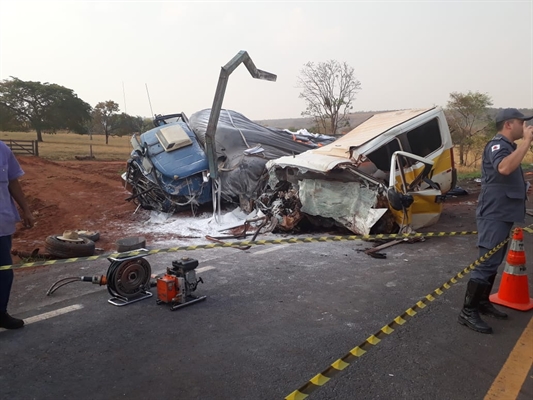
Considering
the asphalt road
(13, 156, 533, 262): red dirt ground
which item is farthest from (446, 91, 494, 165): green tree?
the asphalt road

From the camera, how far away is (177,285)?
400cm

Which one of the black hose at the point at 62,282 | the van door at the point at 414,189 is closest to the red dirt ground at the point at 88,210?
the van door at the point at 414,189

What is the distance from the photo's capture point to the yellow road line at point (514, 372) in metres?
2.57

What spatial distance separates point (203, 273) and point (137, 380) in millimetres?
Result: 2289

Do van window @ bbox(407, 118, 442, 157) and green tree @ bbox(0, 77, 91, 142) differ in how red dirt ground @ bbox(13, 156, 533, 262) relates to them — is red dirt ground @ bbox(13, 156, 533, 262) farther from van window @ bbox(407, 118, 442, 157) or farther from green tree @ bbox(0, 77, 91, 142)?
green tree @ bbox(0, 77, 91, 142)

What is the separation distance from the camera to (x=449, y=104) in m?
28.1

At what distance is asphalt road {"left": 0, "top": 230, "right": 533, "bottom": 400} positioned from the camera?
8.89 feet

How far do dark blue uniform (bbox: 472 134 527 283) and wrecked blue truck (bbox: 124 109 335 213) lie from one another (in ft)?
17.3

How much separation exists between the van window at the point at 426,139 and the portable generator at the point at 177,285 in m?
4.92

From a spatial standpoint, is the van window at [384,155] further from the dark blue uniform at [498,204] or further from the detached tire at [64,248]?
the detached tire at [64,248]

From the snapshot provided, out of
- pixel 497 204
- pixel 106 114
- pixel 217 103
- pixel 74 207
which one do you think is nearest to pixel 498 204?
pixel 497 204

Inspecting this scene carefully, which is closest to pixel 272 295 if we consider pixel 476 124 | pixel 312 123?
pixel 476 124

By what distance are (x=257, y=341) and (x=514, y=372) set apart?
6.02 feet

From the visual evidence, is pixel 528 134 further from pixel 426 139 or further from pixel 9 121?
pixel 9 121
